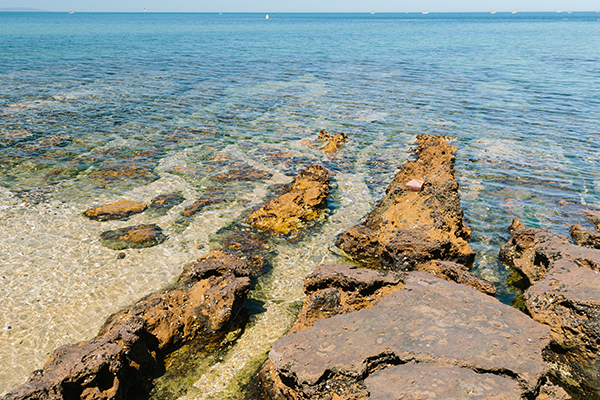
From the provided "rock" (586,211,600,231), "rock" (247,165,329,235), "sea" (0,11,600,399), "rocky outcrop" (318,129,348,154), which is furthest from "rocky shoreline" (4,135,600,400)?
"rocky outcrop" (318,129,348,154)

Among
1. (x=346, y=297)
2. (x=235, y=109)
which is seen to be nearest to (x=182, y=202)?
(x=346, y=297)

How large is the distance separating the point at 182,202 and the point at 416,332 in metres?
6.54

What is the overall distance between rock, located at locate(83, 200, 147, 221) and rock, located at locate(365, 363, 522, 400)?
661cm

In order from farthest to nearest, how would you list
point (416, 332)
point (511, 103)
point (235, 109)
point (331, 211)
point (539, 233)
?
1. point (511, 103)
2. point (235, 109)
3. point (331, 211)
4. point (539, 233)
5. point (416, 332)

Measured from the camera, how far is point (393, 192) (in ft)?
26.5

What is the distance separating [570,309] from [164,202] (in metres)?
7.66

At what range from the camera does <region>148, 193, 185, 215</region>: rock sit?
8.78 m

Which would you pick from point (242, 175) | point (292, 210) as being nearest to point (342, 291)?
point (292, 210)

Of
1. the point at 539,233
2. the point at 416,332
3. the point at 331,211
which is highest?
the point at 416,332

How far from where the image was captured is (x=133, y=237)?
25.0 feet

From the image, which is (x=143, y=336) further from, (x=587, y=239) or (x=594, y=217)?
(x=594, y=217)

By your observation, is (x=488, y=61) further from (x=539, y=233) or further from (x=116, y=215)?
(x=116, y=215)

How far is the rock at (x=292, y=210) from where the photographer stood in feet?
26.8

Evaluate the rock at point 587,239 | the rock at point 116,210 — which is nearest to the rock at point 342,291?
the rock at point 587,239
